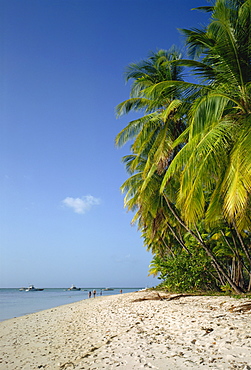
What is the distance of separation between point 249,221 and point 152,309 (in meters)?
4.27

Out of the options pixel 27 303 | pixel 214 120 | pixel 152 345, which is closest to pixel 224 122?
pixel 214 120

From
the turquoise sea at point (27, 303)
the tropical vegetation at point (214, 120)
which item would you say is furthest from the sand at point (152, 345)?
the turquoise sea at point (27, 303)

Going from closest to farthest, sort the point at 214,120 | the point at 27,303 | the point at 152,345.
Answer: the point at 152,345 → the point at 214,120 → the point at 27,303

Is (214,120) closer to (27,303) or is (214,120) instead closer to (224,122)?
(224,122)

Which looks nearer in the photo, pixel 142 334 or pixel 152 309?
pixel 142 334

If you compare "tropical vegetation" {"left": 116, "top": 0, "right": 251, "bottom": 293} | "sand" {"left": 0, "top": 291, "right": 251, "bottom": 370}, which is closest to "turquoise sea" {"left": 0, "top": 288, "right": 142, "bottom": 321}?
"sand" {"left": 0, "top": 291, "right": 251, "bottom": 370}

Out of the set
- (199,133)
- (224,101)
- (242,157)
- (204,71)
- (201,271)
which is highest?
(204,71)

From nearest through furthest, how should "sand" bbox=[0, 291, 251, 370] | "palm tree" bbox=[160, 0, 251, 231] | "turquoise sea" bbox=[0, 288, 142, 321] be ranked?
"sand" bbox=[0, 291, 251, 370] < "palm tree" bbox=[160, 0, 251, 231] < "turquoise sea" bbox=[0, 288, 142, 321]

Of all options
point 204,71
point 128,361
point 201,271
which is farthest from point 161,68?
point 128,361

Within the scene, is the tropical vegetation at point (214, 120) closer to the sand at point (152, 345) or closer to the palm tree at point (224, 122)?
the palm tree at point (224, 122)

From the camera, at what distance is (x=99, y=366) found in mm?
4973

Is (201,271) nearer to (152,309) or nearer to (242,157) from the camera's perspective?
(152,309)

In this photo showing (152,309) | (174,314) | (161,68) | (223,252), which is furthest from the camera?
(223,252)

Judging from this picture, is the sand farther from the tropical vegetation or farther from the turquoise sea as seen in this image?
the turquoise sea
